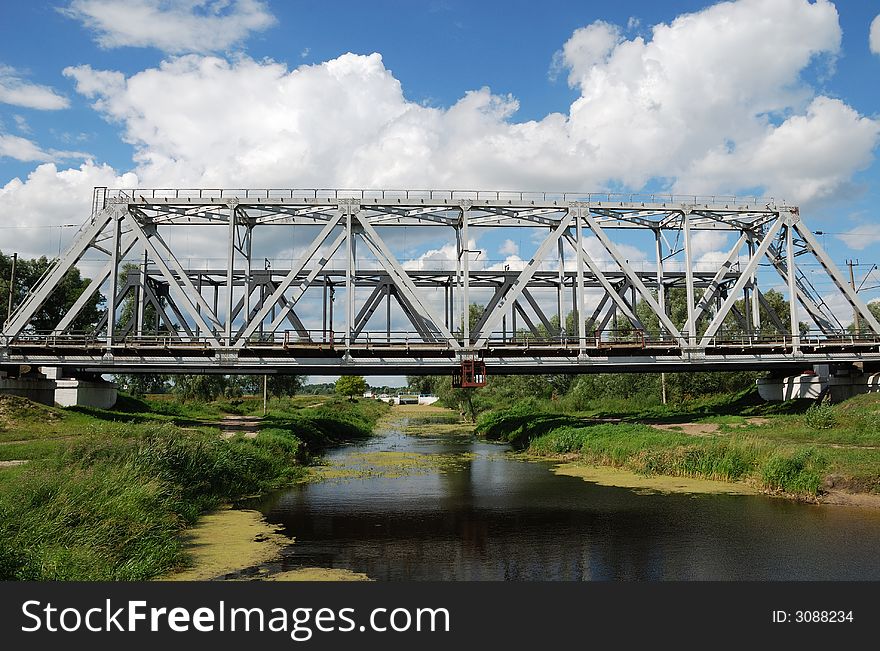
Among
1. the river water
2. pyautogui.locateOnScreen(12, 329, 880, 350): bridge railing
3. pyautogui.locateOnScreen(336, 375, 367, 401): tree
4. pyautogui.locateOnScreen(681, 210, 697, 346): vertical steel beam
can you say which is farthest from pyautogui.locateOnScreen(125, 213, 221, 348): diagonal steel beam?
pyautogui.locateOnScreen(336, 375, 367, 401): tree

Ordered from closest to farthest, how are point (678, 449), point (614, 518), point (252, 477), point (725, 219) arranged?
point (614, 518)
point (252, 477)
point (678, 449)
point (725, 219)

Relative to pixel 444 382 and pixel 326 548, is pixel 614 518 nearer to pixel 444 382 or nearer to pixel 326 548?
pixel 326 548

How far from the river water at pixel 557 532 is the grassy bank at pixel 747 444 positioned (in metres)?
1.95

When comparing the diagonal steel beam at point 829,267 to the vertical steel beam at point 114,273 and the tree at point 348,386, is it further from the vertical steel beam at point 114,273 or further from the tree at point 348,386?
the tree at point 348,386

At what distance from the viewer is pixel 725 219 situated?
49469 mm

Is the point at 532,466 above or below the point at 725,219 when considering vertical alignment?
below

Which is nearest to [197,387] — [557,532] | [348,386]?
[348,386]

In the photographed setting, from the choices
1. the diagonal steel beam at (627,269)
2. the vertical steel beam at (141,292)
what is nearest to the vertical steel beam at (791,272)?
the diagonal steel beam at (627,269)

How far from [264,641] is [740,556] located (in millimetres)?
12790

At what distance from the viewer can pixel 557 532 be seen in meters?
20.6

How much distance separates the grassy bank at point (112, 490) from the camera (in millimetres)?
13570

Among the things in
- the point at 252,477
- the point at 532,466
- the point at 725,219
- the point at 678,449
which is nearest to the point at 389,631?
the point at 252,477

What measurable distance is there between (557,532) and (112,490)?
44.0ft

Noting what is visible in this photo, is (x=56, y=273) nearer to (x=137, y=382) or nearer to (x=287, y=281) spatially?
(x=287, y=281)
